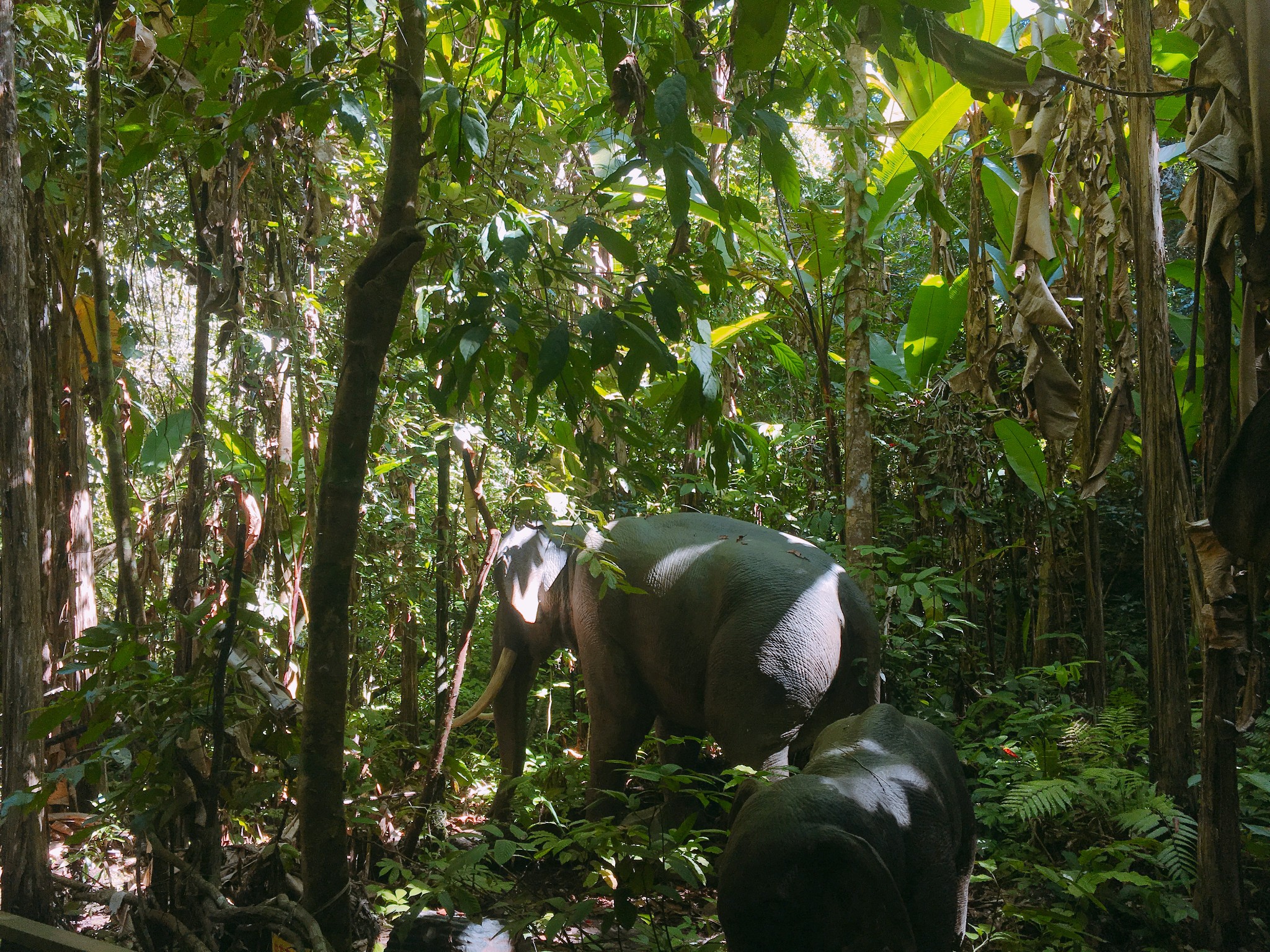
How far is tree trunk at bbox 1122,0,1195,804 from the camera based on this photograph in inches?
116

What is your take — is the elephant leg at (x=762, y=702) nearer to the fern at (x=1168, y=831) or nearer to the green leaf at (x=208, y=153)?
the fern at (x=1168, y=831)

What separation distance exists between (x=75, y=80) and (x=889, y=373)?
171 inches

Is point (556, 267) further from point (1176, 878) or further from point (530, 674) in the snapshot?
point (530, 674)

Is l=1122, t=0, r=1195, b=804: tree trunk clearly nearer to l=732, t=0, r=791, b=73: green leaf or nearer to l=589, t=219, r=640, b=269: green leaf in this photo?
l=589, t=219, r=640, b=269: green leaf

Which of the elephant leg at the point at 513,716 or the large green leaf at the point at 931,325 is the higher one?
the large green leaf at the point at 931,325

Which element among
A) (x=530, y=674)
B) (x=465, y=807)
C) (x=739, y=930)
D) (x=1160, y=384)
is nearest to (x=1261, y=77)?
(x=1160, y=384)

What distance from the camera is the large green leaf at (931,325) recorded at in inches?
211

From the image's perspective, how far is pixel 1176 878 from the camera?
2.70 meters

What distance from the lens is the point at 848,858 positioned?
161 centimetres

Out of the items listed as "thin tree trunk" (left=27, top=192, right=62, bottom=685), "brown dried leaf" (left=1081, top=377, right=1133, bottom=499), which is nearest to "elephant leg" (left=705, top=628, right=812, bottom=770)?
"brown dried leaf" (left=1081, top=377, right=1133, bottom=499)

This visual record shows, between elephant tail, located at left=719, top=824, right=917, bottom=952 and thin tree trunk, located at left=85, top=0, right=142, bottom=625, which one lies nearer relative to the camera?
elephant tail, located at left=719, top=824, right=917, bottom=952

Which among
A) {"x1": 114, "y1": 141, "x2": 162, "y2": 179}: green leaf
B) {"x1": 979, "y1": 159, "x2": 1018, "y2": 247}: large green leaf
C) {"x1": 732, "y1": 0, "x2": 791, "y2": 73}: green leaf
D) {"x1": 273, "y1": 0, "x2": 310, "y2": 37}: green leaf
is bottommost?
{"x1": 732, "y1": 0, "x2": 791, "y2": 73}: green leaf

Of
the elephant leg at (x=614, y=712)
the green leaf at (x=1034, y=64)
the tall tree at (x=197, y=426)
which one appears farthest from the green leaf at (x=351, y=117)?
the elephant leg at (x=614, y=712)

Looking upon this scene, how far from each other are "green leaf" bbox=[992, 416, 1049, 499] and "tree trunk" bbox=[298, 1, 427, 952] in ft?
11.8
